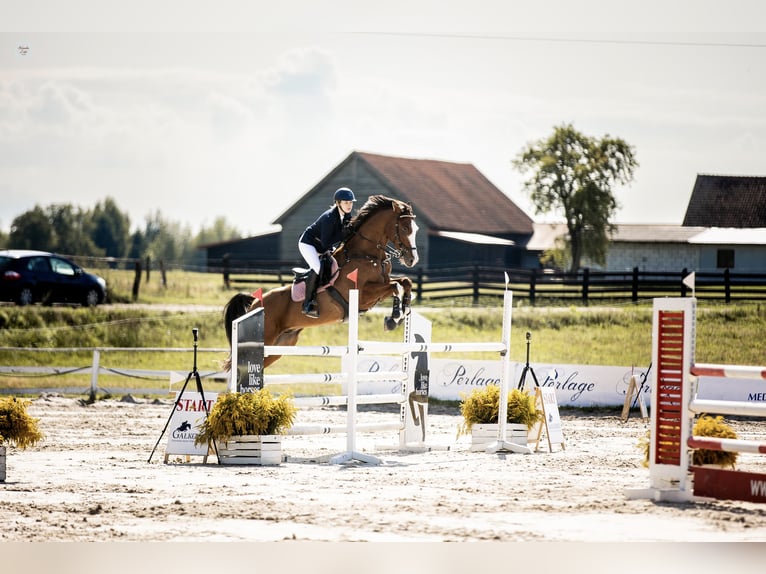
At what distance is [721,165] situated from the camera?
1552 centimetres

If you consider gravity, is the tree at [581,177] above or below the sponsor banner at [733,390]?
above

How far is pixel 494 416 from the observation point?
25.8ft

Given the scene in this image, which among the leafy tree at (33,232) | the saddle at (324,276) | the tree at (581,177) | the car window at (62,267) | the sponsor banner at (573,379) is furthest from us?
the leafy tree at (33,232)

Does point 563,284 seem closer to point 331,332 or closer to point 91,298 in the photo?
point 331,332

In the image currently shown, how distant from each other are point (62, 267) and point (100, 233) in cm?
907

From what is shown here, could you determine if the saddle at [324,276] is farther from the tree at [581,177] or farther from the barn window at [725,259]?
the tree at [581,177]

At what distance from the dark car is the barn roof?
475cm

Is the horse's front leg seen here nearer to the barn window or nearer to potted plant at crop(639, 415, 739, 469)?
potted plant at crop(639, 415, 739, 469)

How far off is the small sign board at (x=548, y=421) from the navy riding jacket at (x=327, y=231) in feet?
7.15

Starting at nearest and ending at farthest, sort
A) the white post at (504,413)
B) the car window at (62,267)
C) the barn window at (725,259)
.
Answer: the white post at (504,413)
the barn window at (725,259)
the car window at (62,267)

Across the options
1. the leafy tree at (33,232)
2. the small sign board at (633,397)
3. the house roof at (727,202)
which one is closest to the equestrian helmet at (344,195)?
the small sign board at (633,397)

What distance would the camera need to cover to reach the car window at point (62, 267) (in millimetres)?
17578

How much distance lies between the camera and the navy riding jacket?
877 cm

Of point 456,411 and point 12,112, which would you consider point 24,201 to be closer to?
point 12,112
